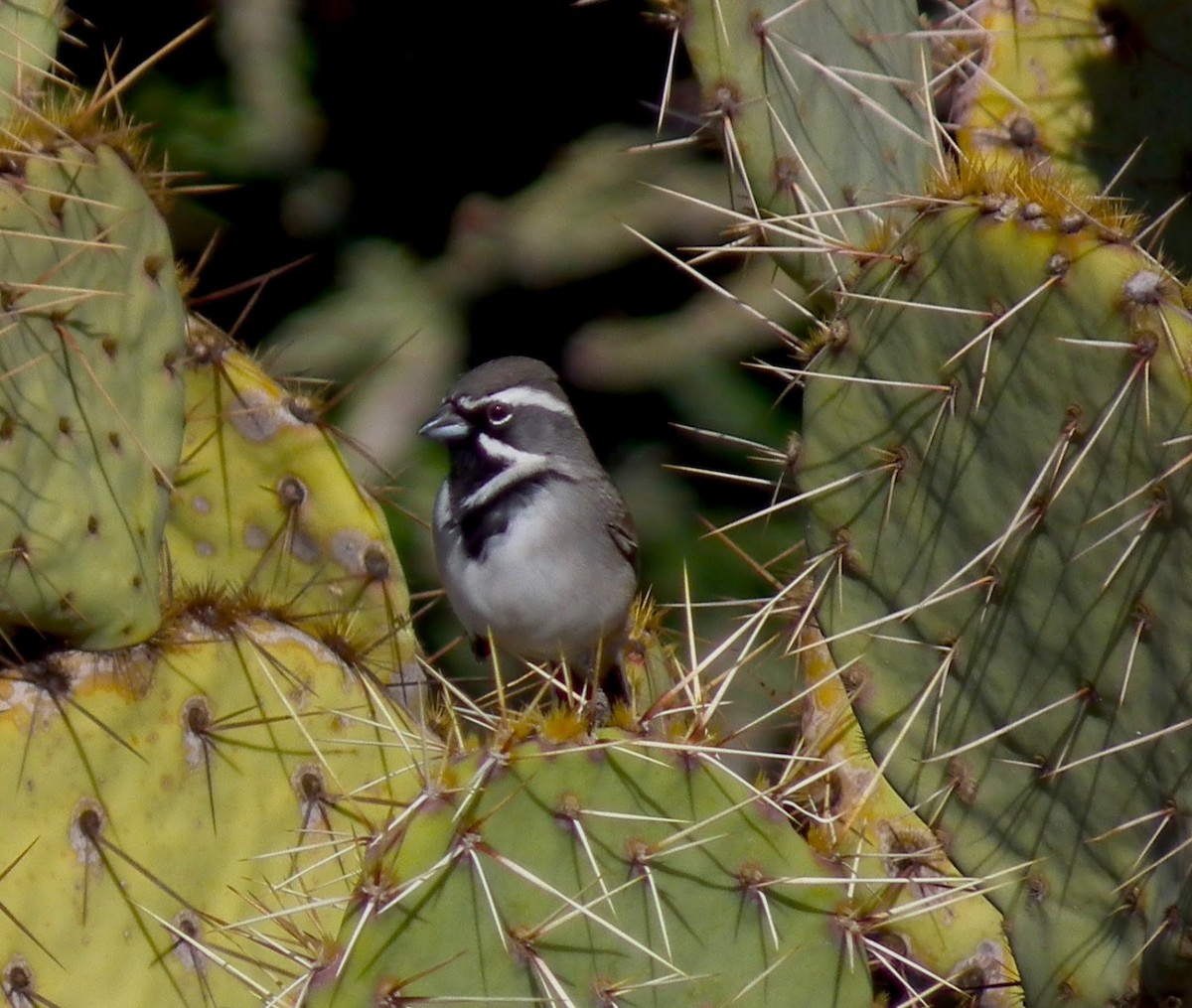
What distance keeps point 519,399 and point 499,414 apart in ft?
0.20

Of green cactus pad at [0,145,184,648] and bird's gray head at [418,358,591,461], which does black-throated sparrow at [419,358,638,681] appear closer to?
bird's gray head at [418,358,591,461]

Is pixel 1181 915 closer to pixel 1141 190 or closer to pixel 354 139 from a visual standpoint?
pixel 1141 190

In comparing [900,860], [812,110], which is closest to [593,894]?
[900,860]

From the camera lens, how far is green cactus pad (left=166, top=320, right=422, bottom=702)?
346 cm

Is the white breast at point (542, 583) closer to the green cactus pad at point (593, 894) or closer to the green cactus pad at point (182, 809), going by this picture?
the green cactus pad at point (182, 809)

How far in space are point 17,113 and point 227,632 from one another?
0.91m

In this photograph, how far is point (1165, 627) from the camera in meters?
2.56

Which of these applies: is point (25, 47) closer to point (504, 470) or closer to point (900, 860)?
point (504, 470)

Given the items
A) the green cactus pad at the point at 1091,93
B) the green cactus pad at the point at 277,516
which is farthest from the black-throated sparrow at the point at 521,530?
the green cactus pad at the point at 1091,93

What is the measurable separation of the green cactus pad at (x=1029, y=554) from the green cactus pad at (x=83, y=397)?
1094 millimetres

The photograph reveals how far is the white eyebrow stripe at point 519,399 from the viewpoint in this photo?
4.12 meters

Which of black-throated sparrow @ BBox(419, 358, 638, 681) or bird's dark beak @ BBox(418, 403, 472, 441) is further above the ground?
bird's dark beak @ BBox(418, 403, 472, 441)

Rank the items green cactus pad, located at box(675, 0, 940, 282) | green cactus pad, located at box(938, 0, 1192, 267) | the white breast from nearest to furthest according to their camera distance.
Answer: green cactus pad, located at box(675, 0, 940, 282) < green cactus pad, located at box(938, 0, 1192, 267) < the white breast

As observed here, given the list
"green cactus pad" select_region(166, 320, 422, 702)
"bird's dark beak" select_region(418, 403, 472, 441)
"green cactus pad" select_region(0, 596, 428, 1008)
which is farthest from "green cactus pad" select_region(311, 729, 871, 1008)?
"bird's dark beak" select_region(418, 403, 472, 441)
